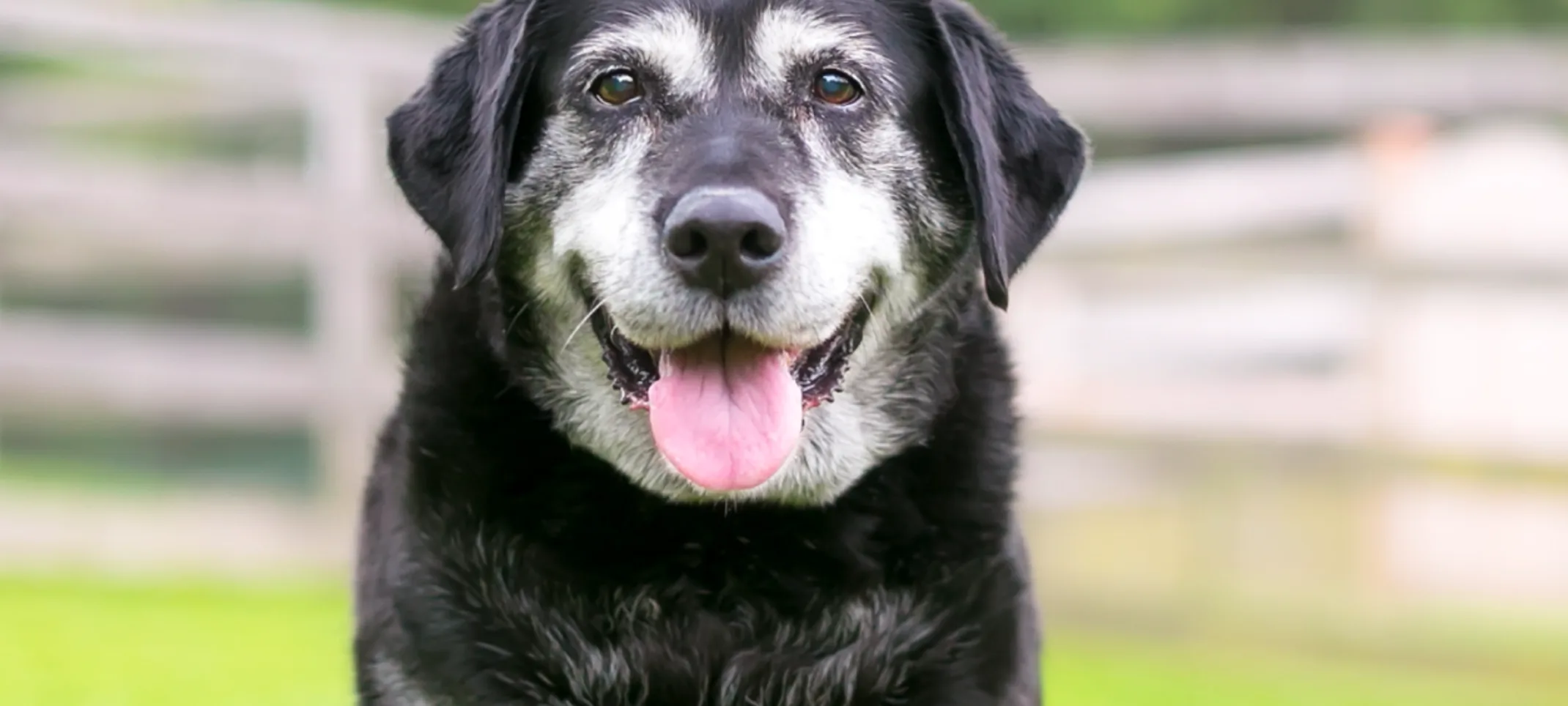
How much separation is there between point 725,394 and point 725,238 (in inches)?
12.5

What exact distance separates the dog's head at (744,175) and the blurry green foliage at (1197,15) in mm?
9517

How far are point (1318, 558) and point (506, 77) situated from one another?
418 centimetres

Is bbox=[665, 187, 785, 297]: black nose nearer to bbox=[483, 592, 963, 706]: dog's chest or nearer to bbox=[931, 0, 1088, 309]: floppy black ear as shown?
bbox=[931, 0, 1088, 309]: floppy black ear

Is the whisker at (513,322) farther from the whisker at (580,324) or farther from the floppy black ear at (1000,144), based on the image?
the floppy black ear at (1000,144)

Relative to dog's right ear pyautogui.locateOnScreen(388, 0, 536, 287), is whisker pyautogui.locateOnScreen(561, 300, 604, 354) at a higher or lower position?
lower

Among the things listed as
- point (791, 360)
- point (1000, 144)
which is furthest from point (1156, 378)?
point (791, 360)

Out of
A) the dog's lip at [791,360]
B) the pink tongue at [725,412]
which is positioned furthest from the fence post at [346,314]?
the pink tongue at [725,412]

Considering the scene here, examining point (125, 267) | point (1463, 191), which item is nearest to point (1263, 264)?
point (1463, 191)

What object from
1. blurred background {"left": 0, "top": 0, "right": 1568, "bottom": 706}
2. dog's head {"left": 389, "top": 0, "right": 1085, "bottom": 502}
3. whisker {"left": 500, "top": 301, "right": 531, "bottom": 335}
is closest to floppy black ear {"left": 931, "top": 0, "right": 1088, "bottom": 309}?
dog's head {"left": 389, "top": 0, "right": 1085, "bottom": 502}

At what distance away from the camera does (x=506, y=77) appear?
3342 mm

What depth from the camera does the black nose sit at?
3.01 meters

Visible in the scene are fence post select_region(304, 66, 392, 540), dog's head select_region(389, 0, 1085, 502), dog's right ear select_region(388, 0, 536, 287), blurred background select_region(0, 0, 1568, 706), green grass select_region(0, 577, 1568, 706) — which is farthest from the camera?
fence post select_region(304, 66, 392, 540)

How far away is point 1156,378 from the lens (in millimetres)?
7230

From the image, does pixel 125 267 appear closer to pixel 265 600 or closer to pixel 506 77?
pixel 265 600
